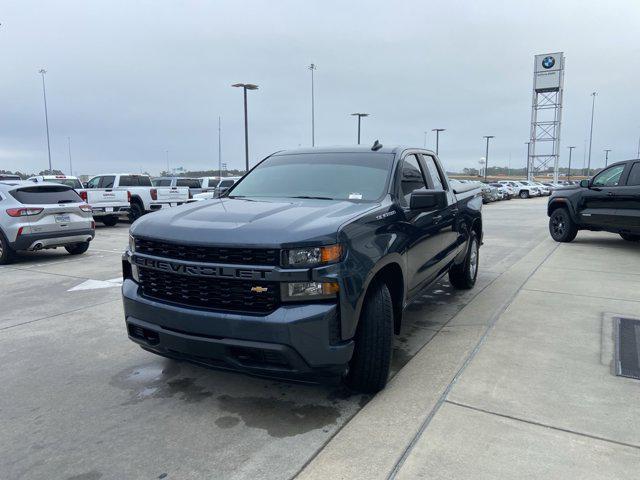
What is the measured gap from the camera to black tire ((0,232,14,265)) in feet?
30.1

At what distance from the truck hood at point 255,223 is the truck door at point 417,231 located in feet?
1.85

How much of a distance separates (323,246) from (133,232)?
4.89ft

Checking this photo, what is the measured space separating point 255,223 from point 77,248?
886 cm

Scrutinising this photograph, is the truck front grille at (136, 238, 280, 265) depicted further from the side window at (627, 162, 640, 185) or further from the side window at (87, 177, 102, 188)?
the side window at (87, 177, 102, 188)

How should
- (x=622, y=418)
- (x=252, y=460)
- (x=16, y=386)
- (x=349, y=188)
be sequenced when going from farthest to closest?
(x=349, y=188)
(x=16, y=386)
(x=622, y=418)
(x=252, y=460)

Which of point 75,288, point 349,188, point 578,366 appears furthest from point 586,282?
point 75,288

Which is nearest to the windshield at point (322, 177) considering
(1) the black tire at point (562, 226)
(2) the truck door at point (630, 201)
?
(2) the truck door at point (630, 201)

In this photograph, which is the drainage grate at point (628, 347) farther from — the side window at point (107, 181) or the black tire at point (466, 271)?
the side window at point (107, 181)

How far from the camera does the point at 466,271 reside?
21.3 feet

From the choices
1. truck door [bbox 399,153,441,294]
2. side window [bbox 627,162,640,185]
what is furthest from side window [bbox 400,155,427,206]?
side window [bbox 627,162,640,185]

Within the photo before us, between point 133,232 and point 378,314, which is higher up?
point 133,232

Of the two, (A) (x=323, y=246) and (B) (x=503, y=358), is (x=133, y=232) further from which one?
(B) (x=503, y=358)

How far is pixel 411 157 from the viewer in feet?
15.7

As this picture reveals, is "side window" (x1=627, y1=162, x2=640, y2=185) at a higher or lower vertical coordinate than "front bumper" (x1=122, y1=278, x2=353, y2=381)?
higher
